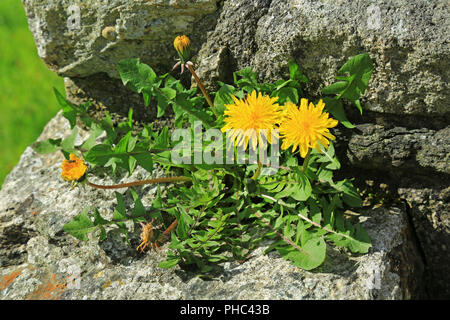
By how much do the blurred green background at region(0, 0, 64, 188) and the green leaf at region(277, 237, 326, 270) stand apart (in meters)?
2.93

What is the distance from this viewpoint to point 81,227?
2213 mm

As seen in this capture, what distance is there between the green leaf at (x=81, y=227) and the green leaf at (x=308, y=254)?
3.10 ft

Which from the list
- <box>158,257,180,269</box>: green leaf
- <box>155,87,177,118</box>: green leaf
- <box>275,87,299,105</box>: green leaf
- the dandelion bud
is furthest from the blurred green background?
<box>275,87,299,105</box>: green leaf

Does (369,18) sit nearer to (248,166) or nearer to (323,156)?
(323,156)

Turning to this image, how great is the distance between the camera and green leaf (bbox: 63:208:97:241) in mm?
2189

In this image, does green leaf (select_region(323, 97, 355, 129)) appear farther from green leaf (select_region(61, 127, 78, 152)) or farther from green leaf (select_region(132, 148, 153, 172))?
green leaf (select_region(61, 127, 78, 152))

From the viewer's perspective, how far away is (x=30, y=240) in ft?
8.13

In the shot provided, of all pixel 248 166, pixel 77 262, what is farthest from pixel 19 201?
pixel 248 166

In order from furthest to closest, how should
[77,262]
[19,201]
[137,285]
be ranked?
[19,201]
[77,262]
[137,285]

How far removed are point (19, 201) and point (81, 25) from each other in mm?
1102

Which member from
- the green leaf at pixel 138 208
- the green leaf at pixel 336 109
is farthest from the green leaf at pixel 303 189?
the green leaf at pixel 138 208

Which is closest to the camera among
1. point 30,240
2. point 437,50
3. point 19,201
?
point 437,50

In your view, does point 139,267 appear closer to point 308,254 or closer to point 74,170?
point 74,170

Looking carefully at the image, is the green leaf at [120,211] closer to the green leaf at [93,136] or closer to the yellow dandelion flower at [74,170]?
the yellow dandelion flower at [74,170]
